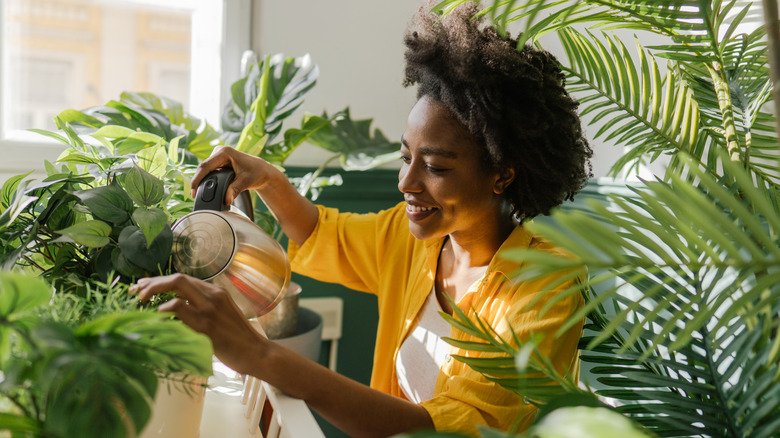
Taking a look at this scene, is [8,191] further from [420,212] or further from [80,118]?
[420,212]

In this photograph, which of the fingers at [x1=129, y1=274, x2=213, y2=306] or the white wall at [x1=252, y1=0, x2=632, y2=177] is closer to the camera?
the fingers at [x1=129, y1=274, x2=213, y2=306]

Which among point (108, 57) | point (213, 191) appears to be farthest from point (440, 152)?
point (108, 57)

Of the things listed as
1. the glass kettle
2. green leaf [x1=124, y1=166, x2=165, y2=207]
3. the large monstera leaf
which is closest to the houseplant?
the glass kettle

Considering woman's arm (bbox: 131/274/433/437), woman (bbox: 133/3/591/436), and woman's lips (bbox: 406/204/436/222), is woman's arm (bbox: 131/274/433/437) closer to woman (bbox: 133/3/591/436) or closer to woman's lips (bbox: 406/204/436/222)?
woman (bbox: 133/3/591/436)

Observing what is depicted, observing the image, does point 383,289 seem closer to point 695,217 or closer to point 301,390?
point 301,390

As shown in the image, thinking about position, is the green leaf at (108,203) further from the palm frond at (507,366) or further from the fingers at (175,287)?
the palm frond at (507,366)

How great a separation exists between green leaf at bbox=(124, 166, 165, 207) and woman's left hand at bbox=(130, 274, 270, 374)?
0.10m

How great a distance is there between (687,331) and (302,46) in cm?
134

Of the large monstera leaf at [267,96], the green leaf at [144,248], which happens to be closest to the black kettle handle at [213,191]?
the green leaf at [144,248]

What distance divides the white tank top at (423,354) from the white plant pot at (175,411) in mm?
481

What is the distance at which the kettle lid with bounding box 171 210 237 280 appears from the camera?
1.89 ft

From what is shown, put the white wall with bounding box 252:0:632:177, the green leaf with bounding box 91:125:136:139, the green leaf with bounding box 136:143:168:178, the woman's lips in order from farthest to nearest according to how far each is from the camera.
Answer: the white wall with bounding box 252:0:632:177 → the woman's lips → the green leaf with bounding box 91:125:136:139 → the green leaf with bounding box 136:143:168:178

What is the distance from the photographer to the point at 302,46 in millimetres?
1510

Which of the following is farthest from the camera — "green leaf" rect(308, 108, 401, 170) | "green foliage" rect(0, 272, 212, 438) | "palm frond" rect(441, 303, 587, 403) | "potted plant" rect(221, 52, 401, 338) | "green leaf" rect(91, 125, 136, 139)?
"green leaf" rect(308, 108, 401, 170)
